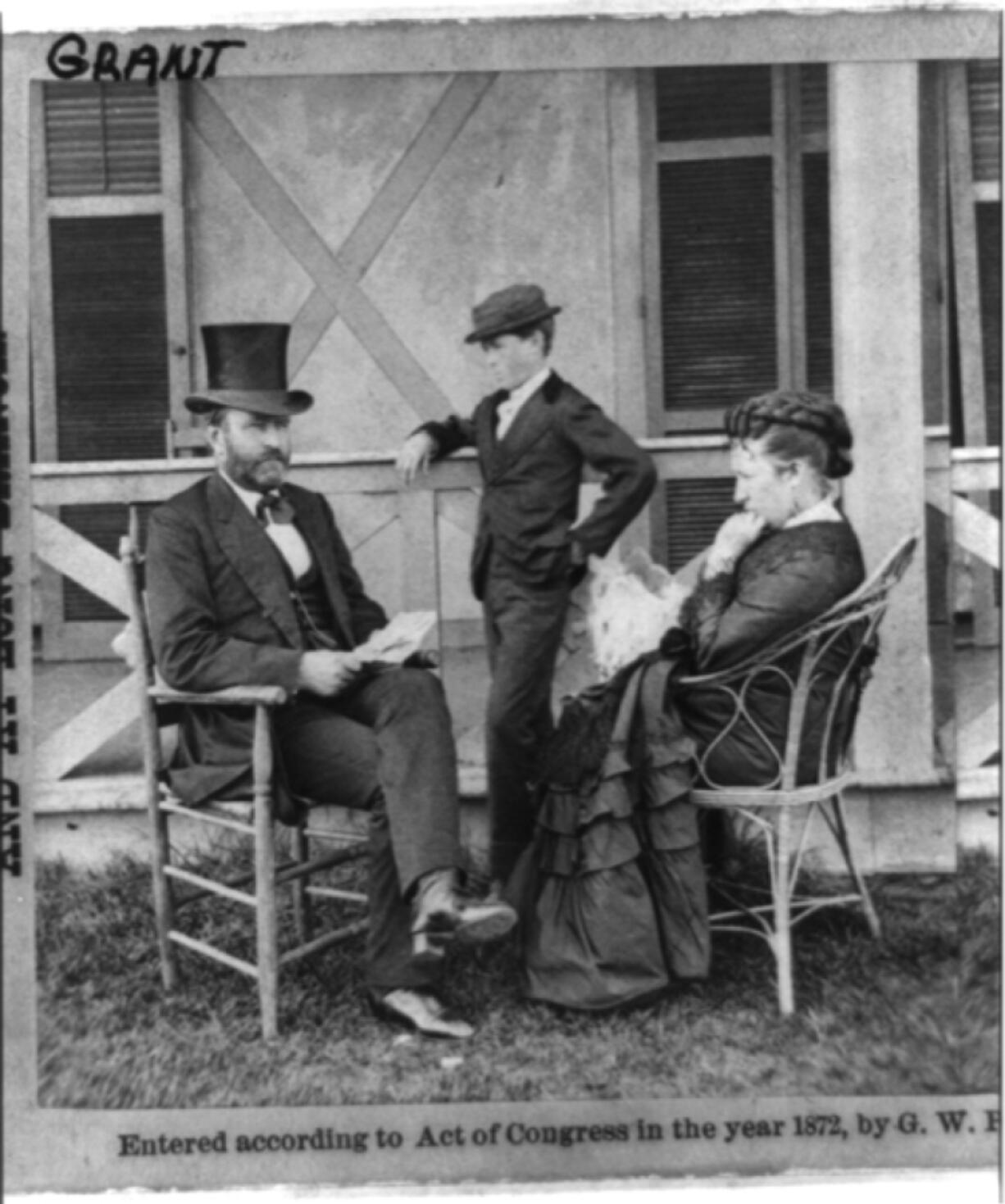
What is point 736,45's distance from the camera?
4.44 m

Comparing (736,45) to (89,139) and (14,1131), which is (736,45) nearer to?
(89,139)

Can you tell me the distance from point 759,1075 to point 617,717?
105 cm

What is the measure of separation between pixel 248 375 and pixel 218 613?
653 millimetres

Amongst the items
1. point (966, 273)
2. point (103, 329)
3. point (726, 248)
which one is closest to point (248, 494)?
point (103, 329)

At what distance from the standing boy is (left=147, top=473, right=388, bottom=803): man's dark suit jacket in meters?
0.45

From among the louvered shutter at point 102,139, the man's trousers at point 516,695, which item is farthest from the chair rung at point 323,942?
the louvered shutter at point 102,139

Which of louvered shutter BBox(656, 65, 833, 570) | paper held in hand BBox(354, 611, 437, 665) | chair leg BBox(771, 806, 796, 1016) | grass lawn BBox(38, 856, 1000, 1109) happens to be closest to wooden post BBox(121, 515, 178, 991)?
grass lawn BBox(38, 856, 1000, 1109)

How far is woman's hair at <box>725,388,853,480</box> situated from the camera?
14.1 ft

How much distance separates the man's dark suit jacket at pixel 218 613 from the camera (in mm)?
4254

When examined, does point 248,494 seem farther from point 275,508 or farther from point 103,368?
point 103,368

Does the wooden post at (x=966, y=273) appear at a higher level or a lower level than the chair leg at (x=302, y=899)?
higher

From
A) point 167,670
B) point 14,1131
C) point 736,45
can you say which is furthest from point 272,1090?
point 736,45

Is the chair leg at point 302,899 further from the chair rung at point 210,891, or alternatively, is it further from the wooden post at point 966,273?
the wooden post at point 966,273

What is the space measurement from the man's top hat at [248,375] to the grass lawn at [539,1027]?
4.66 ft
